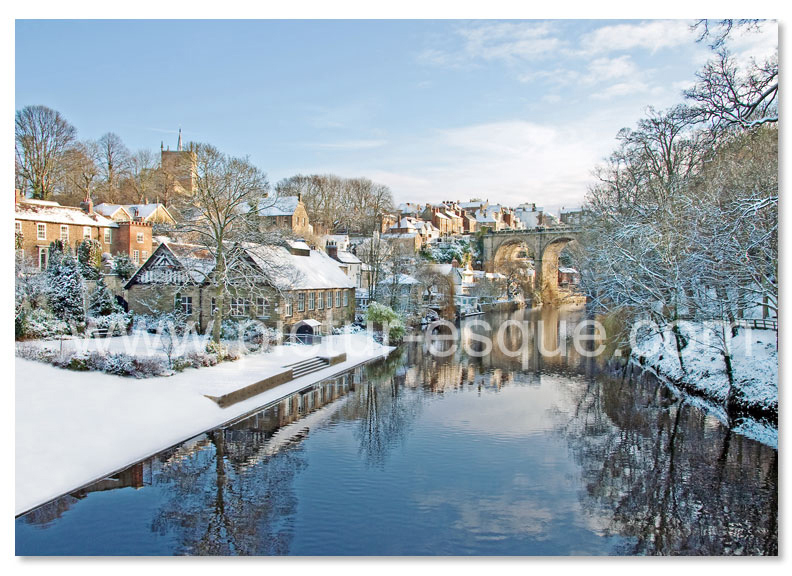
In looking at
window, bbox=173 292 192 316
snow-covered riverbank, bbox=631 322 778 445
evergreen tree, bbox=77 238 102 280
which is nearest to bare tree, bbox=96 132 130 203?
evergreen tree, bbox=77 238 102 280

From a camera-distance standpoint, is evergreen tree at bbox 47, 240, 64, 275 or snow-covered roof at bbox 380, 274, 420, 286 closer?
evergreen tree at bbox 47, 240, 64, 275

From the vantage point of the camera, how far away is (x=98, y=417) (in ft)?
29.8

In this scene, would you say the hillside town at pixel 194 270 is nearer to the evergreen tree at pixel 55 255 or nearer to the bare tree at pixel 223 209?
the evergreen tree at pixel 55 255

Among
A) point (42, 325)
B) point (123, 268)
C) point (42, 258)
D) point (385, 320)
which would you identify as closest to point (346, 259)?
point (385, 320)

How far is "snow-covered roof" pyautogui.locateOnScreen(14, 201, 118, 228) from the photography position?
685 inches

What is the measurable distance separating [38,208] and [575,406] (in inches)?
728

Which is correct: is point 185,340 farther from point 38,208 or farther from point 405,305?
point 405,305

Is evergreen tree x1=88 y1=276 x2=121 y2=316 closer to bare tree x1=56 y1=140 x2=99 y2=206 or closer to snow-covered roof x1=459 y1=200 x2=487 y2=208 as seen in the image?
bare tree x1=56 y1=140 x2=99 y2=206

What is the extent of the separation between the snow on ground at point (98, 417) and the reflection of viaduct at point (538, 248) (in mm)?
40892

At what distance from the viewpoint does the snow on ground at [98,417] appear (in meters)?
7.47

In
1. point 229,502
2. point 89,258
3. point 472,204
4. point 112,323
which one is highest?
point 472,204

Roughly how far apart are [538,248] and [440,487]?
50.1 metres

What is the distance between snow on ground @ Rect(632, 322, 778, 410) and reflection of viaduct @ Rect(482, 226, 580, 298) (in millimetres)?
34050

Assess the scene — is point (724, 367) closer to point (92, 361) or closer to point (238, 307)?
point (92, 361)
